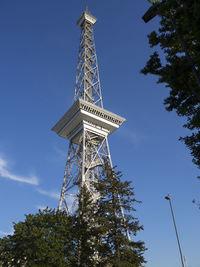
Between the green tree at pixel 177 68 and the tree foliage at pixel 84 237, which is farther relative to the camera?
the tree foliage at pixel 84 237

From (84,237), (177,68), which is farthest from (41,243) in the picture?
(177,68)

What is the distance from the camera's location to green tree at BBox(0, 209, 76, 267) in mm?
18328

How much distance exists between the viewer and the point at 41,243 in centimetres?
1869

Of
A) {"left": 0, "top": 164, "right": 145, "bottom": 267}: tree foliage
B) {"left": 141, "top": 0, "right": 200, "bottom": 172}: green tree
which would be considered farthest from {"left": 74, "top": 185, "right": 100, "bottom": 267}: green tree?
{"left": 141, "top": 0, "right": 200, "bottom": 172}: green tree

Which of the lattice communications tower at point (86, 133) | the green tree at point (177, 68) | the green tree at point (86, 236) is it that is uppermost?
the lattice communications tower at point (86, 133)

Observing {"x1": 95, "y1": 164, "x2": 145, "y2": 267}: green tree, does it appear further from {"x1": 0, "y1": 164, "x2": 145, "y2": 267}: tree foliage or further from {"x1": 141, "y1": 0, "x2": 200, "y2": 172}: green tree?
{"x1": 141, "y1": 0, "x2": 200, "y2": 172}: green tree

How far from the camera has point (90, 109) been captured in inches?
1539

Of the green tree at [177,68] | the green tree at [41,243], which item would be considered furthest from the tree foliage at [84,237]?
the green tree at [177,68]

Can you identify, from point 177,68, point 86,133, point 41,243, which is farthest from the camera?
point 86,133

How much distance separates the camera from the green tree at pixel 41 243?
18.3 m

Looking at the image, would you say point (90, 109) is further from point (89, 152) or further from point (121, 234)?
point (121, 234)

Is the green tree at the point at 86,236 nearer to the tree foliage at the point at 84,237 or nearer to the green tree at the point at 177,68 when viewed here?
the tree foliage at the point at 84,237

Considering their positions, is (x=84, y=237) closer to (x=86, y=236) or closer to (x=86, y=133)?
(x=86, y=236)

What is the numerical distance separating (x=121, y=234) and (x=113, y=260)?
85.9 inches
